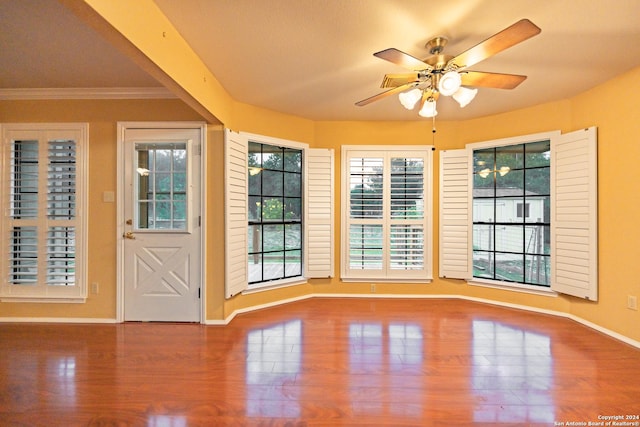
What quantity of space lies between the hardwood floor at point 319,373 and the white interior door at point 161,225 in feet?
0.82

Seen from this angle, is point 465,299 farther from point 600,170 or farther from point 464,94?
point 464,94

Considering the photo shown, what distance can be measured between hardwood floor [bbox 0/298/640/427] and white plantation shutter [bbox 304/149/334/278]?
886mm

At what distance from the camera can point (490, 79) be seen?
2.20 m

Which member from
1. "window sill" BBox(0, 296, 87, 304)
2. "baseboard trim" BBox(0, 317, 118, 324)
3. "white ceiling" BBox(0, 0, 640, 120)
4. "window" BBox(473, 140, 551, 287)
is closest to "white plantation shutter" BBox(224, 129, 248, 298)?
"white ceiling" BBox(0, 0, 640, 120)

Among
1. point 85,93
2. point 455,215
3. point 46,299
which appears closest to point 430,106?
point 455,215

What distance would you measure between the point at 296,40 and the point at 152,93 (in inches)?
74.2

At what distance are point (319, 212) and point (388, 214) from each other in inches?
37.5

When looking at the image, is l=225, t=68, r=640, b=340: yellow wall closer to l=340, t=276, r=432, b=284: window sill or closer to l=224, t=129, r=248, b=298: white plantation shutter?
l=340, t=276, r=432, b=284: window sill

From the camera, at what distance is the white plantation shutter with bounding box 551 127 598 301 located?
3.13 m

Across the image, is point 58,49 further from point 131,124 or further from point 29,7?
point 131,124

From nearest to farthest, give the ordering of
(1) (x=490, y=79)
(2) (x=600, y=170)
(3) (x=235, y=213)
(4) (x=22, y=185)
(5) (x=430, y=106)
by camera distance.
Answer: (1) (x=490, y=79) → (5) (x=430, y=106) → (2) (x=600, y=170) → (4) (x=22, y=185) → (3) (x=235, y=213)

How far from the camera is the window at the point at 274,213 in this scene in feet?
12.4

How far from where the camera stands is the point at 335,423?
175 cm

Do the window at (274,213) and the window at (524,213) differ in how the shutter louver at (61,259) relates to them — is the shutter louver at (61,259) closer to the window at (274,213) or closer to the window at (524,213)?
the window at (274,213)
